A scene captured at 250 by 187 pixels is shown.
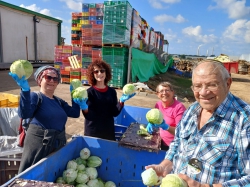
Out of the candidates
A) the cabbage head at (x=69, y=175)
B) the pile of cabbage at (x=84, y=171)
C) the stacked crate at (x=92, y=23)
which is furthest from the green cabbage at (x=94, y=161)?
the stacked crate at (x=92, y=23)

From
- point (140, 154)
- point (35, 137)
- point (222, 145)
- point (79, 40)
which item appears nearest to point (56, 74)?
point (35, 137)

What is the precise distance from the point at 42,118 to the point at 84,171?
83cm

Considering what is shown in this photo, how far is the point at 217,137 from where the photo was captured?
4.81ft

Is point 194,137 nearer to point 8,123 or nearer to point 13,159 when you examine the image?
point 13,159

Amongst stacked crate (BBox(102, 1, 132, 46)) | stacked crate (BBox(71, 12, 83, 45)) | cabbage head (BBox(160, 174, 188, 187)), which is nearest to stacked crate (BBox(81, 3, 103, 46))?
stacked crate (BBox(102, 1, 132, 46))

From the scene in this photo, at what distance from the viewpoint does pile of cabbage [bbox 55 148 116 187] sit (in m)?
2.16

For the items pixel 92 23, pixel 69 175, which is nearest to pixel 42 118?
pixel 69 175

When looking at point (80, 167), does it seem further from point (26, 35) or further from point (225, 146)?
point (26, 35)

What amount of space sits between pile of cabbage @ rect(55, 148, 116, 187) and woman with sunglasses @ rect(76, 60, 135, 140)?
55cm

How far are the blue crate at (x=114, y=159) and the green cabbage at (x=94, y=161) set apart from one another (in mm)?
69

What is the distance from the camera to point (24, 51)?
62.7ft

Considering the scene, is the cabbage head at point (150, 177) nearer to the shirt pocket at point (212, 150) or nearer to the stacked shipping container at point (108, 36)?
the shirt pocket at point (212, 150)

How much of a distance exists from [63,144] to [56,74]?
86cm

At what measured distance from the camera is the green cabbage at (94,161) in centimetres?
Result: 239
